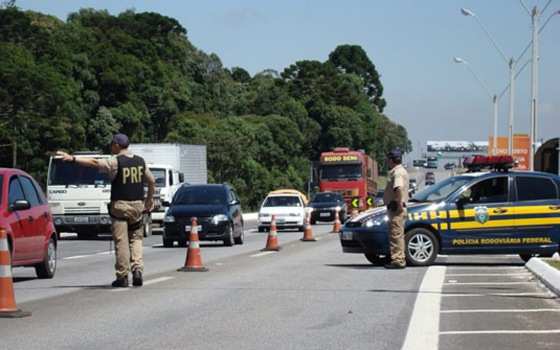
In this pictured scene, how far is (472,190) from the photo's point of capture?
18984mm

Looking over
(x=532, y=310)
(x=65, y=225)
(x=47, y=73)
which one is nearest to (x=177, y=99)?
(x=47, y=73)

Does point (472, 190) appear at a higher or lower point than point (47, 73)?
lower

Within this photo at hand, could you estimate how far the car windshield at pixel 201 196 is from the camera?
29.1 m

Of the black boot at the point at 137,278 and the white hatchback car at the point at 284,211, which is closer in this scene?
the black boot at the point at 137,278

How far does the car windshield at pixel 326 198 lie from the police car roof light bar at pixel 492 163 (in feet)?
91.5

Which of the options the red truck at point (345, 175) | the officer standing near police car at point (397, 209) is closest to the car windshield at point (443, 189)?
the officer standing near police car at point (397, 209)

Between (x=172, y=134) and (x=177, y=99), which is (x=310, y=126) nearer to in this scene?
(x=177, y=99)

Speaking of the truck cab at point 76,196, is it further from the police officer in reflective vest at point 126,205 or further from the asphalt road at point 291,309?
the police officer in reflective vest at point 126,205

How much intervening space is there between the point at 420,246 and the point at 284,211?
21.1m

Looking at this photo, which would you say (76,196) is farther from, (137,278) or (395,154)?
(137,278)

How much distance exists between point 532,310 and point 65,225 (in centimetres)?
2274

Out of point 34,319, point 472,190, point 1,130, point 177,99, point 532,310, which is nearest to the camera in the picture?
point 34,319

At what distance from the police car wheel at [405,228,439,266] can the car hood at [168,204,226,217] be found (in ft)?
32.7

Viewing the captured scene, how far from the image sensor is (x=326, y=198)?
49.9 m
